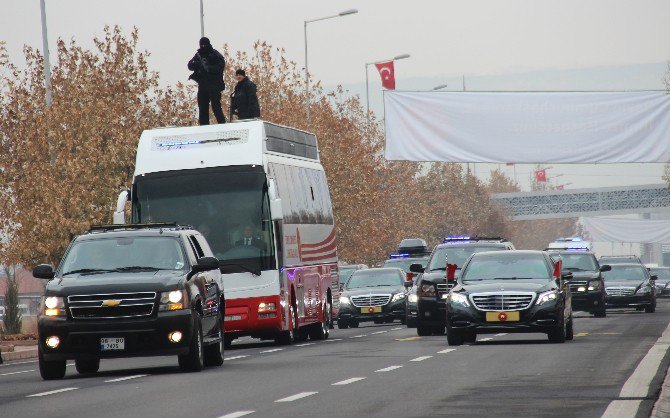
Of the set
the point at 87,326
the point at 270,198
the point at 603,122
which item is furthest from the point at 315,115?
the point at 87,326

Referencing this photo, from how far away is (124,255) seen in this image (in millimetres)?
22203

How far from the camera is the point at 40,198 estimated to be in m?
48.7

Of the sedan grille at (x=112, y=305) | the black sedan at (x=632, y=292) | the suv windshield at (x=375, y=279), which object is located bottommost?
the black sedan at (x=632, y=292)

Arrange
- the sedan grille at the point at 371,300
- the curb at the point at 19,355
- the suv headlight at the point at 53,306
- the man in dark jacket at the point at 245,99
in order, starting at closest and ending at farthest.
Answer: the suv headlight at the point at 53,306 < the curb at the point at 19,355 < the man in dark jacket at the point at 245,99 < the sedan grille at the point at 371,300

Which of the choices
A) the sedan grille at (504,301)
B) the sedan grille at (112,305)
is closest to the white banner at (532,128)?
the sedan grille at (504,301)

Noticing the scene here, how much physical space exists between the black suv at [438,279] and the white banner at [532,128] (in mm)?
4821

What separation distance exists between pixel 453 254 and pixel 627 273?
18.9m

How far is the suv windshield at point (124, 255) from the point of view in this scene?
22.0 meters

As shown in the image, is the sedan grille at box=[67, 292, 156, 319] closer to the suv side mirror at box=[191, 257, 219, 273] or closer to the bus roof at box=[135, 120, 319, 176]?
the suv side mirror at box=[191, 257, 219, 273]

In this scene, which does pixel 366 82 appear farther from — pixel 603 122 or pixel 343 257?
pixel 603 122

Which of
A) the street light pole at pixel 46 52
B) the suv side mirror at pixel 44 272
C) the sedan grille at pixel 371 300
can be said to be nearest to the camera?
the suv side mirror at pixel 44 272

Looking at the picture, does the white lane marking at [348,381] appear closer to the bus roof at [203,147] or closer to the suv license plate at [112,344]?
the suv license plate at [112,344]

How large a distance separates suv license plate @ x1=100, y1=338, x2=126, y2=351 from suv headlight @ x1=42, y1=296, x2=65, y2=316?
626 millimetres

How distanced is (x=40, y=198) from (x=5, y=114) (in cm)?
2787
